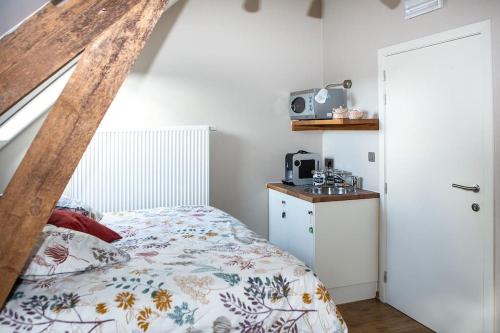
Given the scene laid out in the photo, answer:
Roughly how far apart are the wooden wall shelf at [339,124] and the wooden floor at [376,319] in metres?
1.38

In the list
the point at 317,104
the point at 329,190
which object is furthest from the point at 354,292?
the point at 317,104

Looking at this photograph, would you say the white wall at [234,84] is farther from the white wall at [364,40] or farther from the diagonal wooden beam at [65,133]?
the diagonal wooden beam at [65,133]

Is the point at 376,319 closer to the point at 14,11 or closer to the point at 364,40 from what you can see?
the point at 364,40

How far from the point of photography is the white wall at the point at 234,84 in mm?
3520

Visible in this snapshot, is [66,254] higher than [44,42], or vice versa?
[44,42]

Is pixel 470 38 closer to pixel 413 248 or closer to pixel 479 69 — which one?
pixel 479 69

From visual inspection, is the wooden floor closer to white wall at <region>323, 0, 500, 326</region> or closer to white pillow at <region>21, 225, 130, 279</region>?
white wall at <region>323, 0, 500, 326</region>

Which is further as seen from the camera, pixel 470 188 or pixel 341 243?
pixel 341 243

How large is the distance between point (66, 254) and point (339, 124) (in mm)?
2320

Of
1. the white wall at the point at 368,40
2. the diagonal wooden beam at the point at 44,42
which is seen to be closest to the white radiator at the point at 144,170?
the white wall at the point at 368,40

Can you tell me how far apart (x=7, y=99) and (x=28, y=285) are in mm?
789

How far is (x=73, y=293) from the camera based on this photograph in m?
1.49

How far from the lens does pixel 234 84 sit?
3.78 meters

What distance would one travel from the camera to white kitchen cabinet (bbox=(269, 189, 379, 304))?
10.1ft
